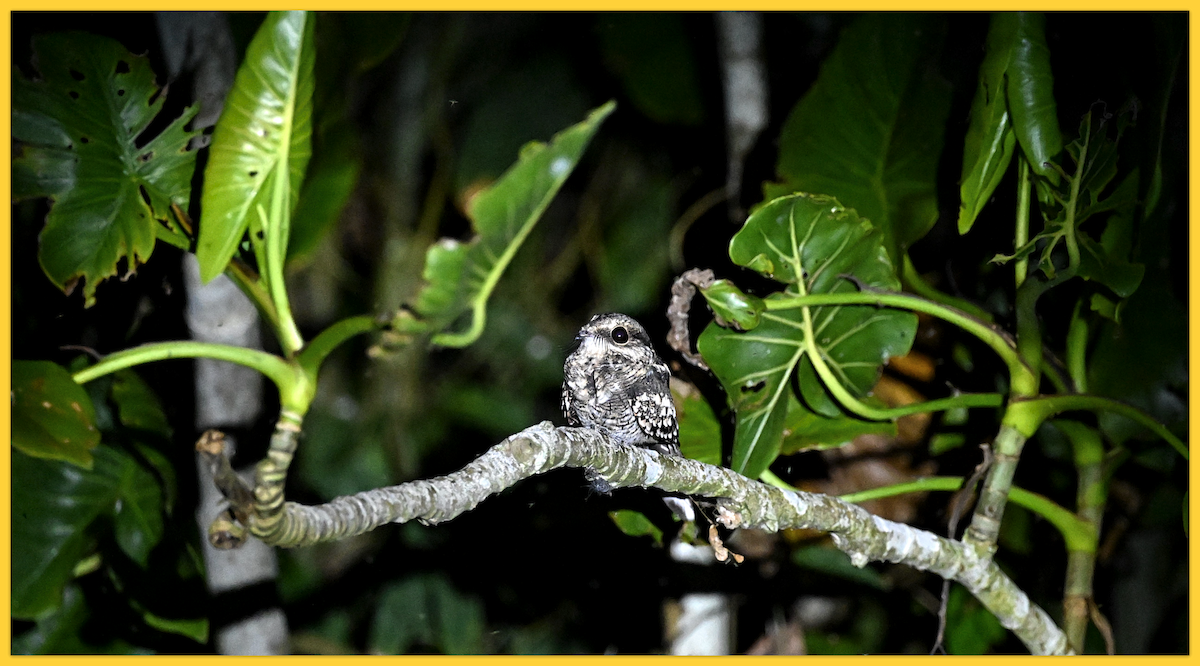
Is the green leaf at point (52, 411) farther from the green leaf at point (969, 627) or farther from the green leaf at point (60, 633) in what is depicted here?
the green leaf at point (969, 627)

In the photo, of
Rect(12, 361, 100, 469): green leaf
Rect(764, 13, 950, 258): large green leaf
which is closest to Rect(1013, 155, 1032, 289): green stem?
Rect(764, 13, 950, 258): large green leaf

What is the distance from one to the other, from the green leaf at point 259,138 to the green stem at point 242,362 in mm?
81

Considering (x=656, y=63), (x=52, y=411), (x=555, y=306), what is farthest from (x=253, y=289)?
(x=555, y=306)

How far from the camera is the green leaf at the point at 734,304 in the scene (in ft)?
3.22

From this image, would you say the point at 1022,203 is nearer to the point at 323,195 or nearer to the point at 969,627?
the point at 969,627

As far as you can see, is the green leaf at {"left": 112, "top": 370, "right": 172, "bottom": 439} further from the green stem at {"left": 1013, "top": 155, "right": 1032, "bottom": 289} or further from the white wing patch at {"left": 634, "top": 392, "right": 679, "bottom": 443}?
the green stem at {"left": 1013, "top": 155, "right": 1032, "bottom": 289}

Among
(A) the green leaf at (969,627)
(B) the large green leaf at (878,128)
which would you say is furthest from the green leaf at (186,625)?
(A) the green leaf at (969,627)

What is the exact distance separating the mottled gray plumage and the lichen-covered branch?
0.67 feet

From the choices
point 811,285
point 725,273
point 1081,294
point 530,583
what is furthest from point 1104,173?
point 530,583

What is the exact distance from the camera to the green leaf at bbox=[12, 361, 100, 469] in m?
0.91

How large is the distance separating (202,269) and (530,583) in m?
1.35

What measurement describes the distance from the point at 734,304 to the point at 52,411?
757 mm

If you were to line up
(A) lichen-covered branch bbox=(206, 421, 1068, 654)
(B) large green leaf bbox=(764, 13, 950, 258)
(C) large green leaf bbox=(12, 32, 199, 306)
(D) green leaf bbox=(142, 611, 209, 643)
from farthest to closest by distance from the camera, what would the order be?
(D) green leaf bbox=(142, 611, 209, 643) → (B) large green leaf bbox=(764, 13, 950, 258) → (C) large green leaf bbox=(12, 32, 199, 306) → (A) lichen-covered branch bbox=(206, 421, 1068, 654)

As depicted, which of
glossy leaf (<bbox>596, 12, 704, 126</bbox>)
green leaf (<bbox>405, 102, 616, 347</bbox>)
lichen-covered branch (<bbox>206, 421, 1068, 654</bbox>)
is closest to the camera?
lichen-covered branch (<bbox>206, 421, 1068, 654</bbox>)
